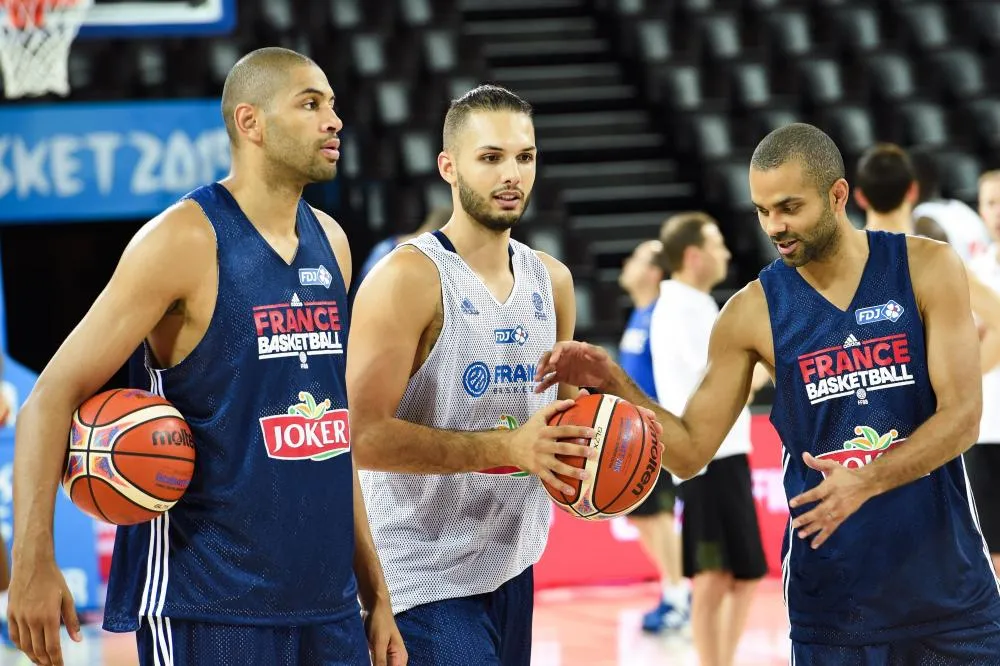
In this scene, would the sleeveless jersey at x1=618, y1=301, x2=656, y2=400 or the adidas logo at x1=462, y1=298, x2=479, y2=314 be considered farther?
the sleeveless jersey at x1=618, y1=301, x2=656, y2=400

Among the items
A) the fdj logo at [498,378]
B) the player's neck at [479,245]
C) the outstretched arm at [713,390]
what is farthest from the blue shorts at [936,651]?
the player's neck at [479,245]

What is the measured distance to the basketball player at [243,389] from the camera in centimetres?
293

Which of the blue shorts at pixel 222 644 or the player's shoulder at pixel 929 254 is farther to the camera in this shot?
the player's shoulder at pixel 929 254

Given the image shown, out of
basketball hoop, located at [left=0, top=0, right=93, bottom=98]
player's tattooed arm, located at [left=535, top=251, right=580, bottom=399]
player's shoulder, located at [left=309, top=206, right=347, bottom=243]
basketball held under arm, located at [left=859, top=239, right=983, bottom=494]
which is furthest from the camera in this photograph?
basketball hoop, located at [left=0, top=0, right=93, bottom=98]

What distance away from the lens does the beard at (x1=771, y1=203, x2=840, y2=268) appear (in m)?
3.46

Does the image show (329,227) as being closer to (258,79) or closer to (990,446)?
(258,79)

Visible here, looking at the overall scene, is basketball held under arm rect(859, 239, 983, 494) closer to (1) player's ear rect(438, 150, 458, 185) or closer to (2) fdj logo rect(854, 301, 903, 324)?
(2) fdj logo rect(854, 301, 903, 324)

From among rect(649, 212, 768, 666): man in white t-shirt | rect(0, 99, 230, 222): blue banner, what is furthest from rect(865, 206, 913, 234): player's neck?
rect(0, 99, 230, 222): blue banner

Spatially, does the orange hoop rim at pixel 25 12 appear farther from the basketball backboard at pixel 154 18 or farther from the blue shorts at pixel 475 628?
the blue shorts at pixel 475 628

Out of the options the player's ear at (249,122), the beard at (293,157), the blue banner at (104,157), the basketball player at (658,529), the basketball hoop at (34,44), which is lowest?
the basketball player at (658,529)

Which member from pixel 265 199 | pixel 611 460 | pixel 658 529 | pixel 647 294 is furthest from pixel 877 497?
pixel 647 294

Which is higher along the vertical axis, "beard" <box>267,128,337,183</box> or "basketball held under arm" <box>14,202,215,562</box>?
"beard" <box>267,128,337,183</box>

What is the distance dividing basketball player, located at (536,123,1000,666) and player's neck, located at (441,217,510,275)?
12.7 inches

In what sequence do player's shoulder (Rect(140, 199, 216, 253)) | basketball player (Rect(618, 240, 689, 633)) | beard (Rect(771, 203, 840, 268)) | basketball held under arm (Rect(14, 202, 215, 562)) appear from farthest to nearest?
1. basketball player (Rect(618, 240, 689, 633))
2. beard (Rect(771, 203, 840, 268))
3. player's shoulder (Rect(140, 199, 216, 253))
4. basketball held under arm (Rect(14, 202, 215, 562))
